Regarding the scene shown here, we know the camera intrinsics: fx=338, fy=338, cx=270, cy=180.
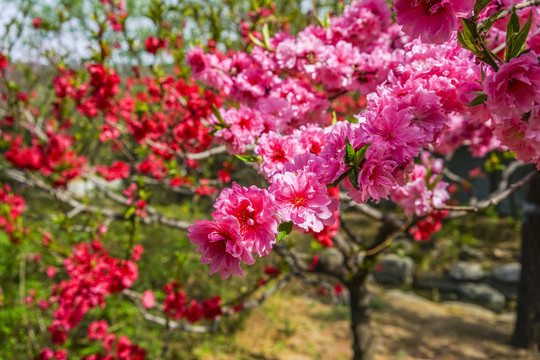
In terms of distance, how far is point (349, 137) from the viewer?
91 cm

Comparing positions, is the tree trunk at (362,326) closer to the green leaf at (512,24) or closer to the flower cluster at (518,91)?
the flower cluster at (518,91)

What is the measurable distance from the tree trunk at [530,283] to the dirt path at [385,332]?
0.22m

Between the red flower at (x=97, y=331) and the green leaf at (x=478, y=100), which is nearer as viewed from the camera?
the green leaf at (x=478, y=100)

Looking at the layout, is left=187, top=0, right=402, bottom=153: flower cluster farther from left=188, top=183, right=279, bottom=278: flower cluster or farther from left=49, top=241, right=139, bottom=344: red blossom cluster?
left=49, top=241, right=139, bottom=344: red blossom cluster

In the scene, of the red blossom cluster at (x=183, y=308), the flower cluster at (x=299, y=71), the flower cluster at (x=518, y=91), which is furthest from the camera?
the red blossom cluster at (x=183, y=308)

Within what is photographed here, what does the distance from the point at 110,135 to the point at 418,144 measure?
3337mm

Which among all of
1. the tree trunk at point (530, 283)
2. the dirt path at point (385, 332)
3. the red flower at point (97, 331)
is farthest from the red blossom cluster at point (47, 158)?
the tree trunk at point (530, 283)

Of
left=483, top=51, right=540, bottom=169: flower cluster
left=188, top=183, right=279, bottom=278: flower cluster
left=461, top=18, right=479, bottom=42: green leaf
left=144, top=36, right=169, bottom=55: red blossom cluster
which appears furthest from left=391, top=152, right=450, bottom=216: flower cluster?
left=144, top=36, right=169, bottom=55: red blossom cluster

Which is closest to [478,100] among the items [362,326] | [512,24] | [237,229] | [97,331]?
[512,24]

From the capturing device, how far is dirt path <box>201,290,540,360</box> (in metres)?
4.65

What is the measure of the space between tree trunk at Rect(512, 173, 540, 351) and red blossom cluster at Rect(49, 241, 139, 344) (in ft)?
16.5

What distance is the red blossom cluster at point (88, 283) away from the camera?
8.23ft

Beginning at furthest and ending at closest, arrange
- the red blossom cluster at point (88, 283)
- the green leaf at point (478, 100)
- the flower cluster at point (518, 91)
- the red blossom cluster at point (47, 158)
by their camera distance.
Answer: the red blossom cluster at point (47, 158) < the red blossom cluster at point (88, 283) < the green leaf at point (478, 100) < the flower cluster at point (518, 91)

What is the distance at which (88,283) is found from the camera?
249 centimetres
